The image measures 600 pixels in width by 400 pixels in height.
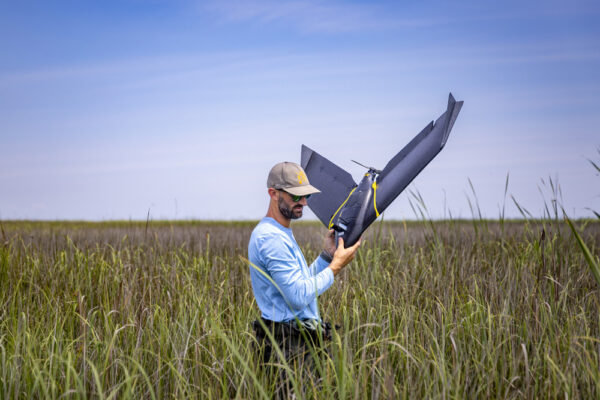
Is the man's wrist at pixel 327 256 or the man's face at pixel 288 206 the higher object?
the man's face at pixel 288 206

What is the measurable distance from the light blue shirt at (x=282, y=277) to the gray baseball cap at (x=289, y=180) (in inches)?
9.2

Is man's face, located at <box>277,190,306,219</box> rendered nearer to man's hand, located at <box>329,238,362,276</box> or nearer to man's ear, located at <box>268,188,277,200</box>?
man's ear, located at <box>268,188,277,200</box>

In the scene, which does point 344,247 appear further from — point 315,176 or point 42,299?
point 42,299

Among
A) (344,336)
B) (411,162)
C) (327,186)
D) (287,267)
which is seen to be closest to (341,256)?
(287,267)

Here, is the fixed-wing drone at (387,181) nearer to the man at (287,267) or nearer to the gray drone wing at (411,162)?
the gray drone wing at (411,162)

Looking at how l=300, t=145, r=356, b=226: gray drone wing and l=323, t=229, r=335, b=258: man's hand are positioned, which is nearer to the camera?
l=323, t=229, r=335, b=258: man's hand

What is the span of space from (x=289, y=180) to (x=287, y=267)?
0.49m

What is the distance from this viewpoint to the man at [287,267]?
103 inches

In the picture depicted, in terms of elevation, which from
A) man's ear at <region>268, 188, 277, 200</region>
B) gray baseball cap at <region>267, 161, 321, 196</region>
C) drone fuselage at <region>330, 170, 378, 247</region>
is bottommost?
drone fuselage at <region>330, 170, 378, 247</region>

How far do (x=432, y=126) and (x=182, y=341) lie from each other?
2.31 meters

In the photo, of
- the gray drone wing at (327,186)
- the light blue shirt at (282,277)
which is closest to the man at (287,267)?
the light blue shirt at (282,277)

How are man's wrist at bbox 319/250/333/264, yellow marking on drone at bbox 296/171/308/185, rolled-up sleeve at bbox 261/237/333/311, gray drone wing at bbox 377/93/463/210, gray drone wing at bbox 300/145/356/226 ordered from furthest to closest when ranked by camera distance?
gray drone wing at bbox 300/145/356/226
man's wrist at bbox 319/250/333/264
gray drone wing at bbox 377/93/463/210
yellow marking on drone at bbox 296/171/308/185
rolled-up sleeve at bbox 261/237/333/311

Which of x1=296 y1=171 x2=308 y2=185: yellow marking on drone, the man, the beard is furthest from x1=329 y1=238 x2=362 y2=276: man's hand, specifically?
x1=296 y1=171 x2=308 y2=185: yellow marking on drone

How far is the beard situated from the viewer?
2766 mm
